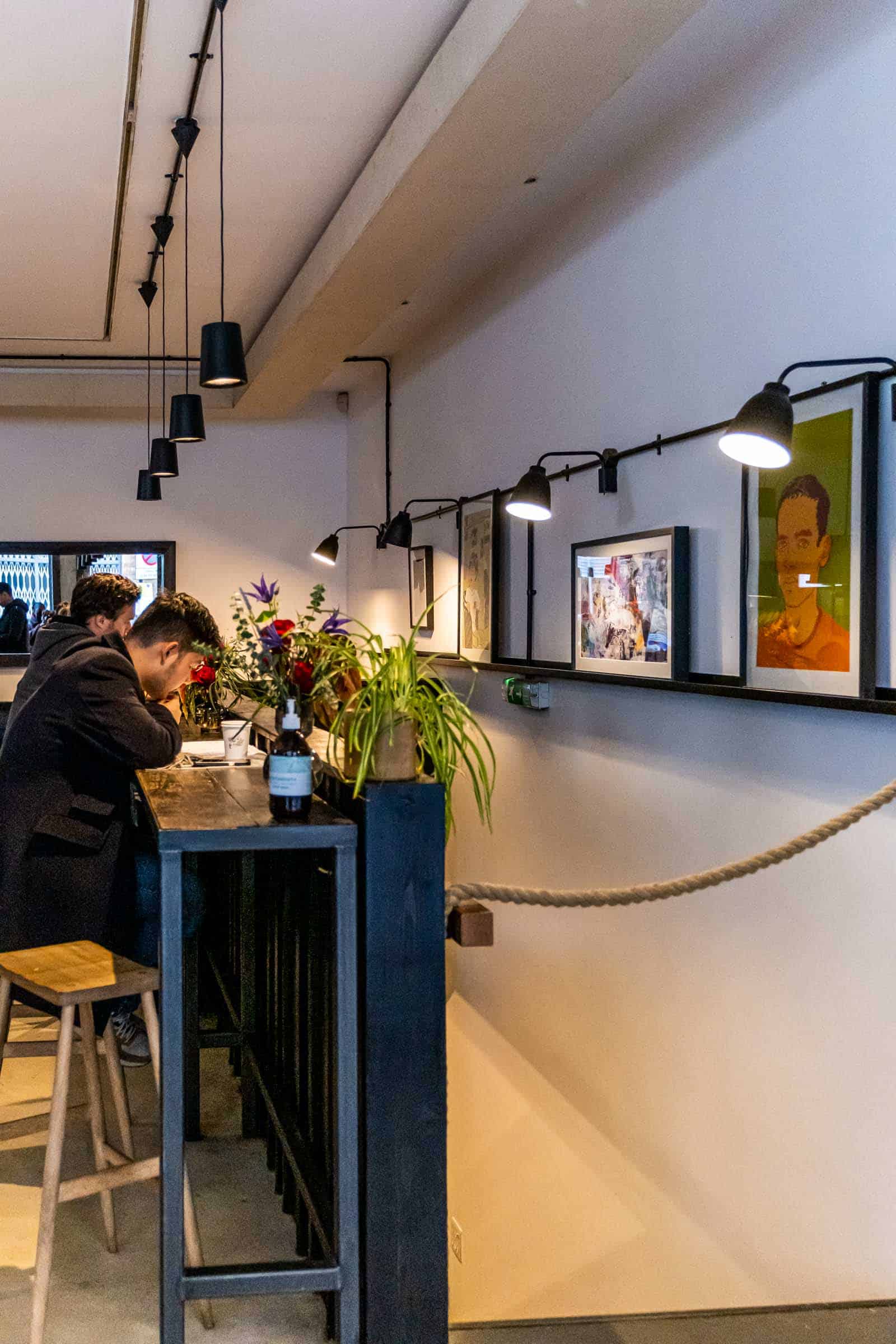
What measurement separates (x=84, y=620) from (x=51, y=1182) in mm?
1619

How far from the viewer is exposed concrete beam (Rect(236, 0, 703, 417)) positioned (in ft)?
9.06

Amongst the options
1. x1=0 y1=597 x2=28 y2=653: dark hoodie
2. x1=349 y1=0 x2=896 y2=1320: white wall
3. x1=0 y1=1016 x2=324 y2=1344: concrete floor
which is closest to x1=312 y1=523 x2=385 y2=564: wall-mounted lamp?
x1=349 y1=0 x2=896 y2=1320: white wall

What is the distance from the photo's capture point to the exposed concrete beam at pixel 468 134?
2762 mm

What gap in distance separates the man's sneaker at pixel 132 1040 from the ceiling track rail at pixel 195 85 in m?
2.87

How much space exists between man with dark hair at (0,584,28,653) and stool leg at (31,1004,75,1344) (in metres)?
5.99

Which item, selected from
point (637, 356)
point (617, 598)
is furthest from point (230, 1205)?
point (637, 356)

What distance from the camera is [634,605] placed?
12.4 ft

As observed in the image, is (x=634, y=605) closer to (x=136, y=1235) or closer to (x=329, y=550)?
(x=136, y=1235)

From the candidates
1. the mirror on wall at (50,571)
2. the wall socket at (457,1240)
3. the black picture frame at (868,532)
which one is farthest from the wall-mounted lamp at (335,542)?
the black picture frame at (868,532)

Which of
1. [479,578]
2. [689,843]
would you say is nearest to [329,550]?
[479,578]

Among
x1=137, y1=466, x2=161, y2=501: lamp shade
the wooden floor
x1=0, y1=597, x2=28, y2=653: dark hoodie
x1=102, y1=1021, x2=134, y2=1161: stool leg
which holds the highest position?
x1=137, y1=466, x2=161, y2=501: lamp shade

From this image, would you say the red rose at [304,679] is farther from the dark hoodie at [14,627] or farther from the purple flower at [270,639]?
the dark hoodie at [14,627]

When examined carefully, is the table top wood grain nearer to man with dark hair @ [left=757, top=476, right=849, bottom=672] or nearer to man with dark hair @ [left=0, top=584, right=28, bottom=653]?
man with dark hair @ [left=757, top=476, right=849, bottom=672]

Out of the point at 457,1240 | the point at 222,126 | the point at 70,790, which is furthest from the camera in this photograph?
the point at 457,1240
